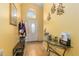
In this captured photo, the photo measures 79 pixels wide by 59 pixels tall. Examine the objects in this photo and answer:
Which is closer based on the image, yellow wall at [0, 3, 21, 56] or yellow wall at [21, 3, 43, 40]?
yellow wall at [0, 3, 21, 56]

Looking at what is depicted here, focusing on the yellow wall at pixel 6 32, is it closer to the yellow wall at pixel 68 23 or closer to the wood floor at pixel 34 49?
the wood floor at pixel 34 49

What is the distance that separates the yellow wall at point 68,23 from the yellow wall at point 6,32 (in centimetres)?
37

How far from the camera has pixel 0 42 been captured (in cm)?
134

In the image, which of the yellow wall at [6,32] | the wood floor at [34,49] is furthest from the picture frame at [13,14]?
the wood floor at [34,49]

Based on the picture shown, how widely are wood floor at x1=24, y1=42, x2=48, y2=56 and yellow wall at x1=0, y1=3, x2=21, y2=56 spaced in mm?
154

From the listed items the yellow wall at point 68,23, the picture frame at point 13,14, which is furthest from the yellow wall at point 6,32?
the yellow wall at point 68,23

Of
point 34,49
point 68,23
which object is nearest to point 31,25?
point 34,49

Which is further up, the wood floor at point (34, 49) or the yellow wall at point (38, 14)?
the yellow wall at point (38, 14)

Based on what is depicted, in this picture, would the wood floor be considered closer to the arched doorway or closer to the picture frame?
the arched doorway

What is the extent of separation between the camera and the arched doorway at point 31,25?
1484 millimetres

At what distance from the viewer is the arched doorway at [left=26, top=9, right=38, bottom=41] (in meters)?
1.48

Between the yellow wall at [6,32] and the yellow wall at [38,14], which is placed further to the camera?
the yellow wall at [38,14]

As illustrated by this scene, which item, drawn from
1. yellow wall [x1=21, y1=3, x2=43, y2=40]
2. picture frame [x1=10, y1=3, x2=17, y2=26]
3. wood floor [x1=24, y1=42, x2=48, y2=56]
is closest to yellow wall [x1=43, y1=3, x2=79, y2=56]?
yellow wall [x1=21, y1=3, x2=43, y2=40]

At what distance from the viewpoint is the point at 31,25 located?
1490 mm
